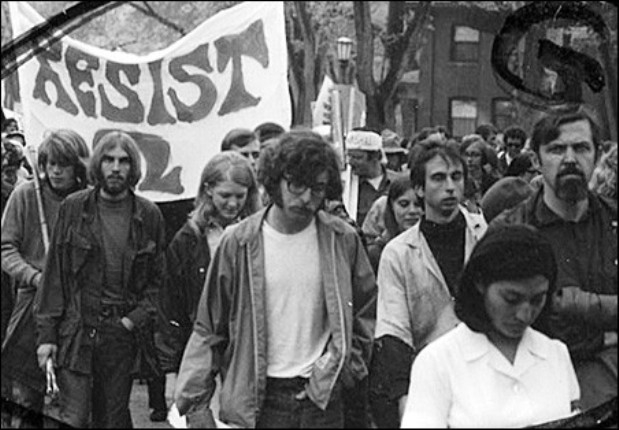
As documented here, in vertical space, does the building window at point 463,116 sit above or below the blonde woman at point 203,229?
above

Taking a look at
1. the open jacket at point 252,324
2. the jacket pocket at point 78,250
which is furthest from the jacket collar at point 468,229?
the jacket pocket at point 78,250

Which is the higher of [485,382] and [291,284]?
[291,284]

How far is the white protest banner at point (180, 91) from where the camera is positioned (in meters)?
2.37

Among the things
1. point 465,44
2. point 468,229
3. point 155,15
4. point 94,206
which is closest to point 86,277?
point 94,206

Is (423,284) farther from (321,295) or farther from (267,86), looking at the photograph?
(267,86)

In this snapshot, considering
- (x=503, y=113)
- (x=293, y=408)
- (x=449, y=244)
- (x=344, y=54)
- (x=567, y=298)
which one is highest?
(x=344, y=54)

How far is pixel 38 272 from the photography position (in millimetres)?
2498

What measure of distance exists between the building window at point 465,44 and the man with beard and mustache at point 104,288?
2.10ft

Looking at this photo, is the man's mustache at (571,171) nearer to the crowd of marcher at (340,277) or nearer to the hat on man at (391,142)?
the crowd of marcher at (340,277)

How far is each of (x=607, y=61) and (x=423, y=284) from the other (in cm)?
56

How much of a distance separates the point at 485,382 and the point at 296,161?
562 millimetres

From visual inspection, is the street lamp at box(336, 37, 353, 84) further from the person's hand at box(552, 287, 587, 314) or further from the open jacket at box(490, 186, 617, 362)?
the person's hand at box(552, 287, 587, 314)

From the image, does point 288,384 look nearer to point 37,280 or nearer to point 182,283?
point 182,283

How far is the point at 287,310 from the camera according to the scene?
2424 mm
